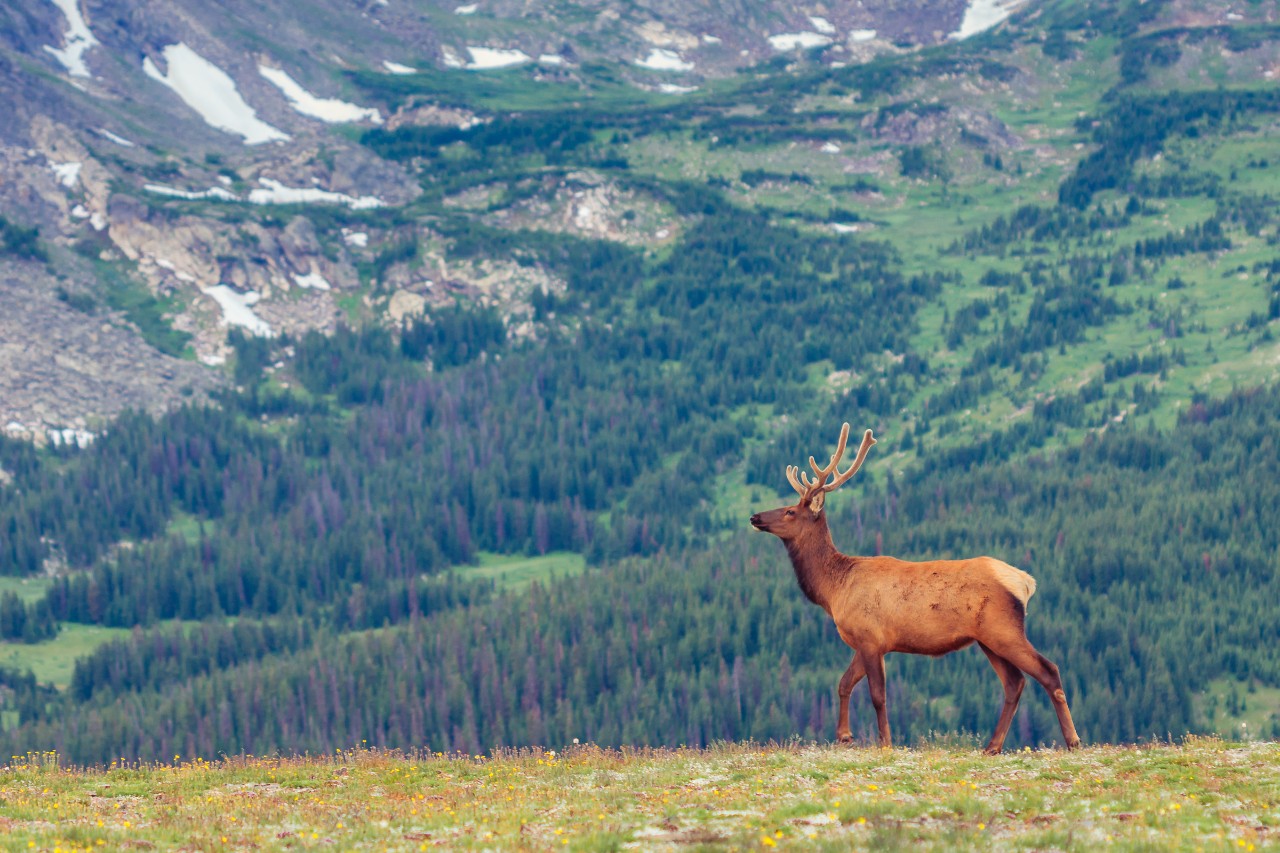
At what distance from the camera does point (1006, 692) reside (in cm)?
2952

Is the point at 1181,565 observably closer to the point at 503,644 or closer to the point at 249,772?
the point at 503,644

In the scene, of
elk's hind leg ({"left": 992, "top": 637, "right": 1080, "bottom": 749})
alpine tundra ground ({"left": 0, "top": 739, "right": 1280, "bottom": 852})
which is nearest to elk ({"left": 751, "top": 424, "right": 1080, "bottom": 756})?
elk's hind leg ({"left": 992, "top": 637, "right": 1080, "bottom": 749})

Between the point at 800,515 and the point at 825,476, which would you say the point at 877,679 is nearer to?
the point at 800,515

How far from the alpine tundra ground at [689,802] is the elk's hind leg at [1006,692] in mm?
854

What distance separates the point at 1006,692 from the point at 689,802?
8432mm

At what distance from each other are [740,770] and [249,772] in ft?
31.1

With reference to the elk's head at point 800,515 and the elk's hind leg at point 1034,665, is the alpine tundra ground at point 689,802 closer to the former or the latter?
the elk's hind leg at point 1034,665

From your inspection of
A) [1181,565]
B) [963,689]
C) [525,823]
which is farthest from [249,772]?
[1181,565]

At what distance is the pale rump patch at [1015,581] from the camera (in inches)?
1148

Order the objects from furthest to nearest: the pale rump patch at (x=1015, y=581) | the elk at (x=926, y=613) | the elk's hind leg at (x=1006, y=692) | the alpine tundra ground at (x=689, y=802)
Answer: the pale rump patch at (x=1015, y=581) < the elk at (x=926, y=613) < the elk's hind leg at (x=1006, y=692) < the alpine tundra ground at (x=689, y=802)

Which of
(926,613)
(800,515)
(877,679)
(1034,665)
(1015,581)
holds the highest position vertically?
(800,515)

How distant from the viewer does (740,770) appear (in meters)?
27.5

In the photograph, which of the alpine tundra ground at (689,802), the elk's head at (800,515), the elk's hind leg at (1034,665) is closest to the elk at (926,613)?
the elk's hind leg at (1034,665)

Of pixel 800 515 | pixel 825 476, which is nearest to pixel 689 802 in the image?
pixel 800 515
